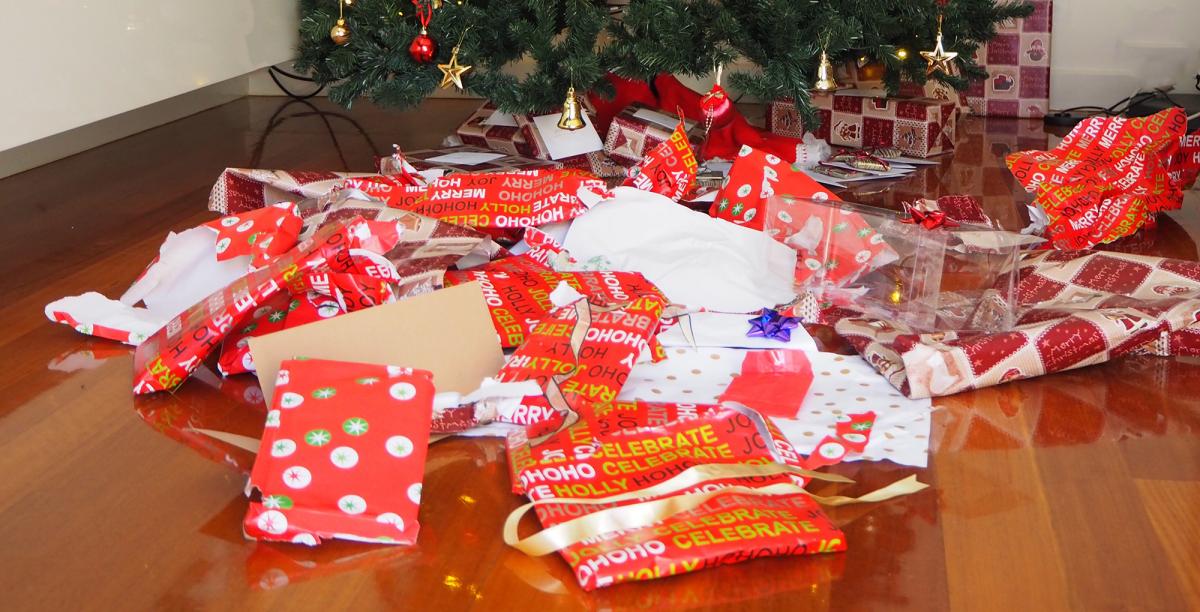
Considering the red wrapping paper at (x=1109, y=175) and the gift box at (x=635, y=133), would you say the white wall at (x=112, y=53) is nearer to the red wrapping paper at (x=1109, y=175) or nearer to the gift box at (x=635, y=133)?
the gift box at (x=635, y=133)

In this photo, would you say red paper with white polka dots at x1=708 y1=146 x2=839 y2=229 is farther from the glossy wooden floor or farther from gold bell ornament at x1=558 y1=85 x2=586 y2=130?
the glossy wooden floor

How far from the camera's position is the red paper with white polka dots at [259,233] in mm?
1217

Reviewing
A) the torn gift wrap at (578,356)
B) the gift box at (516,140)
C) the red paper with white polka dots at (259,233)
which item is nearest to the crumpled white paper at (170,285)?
the red paper with white polka dots at (259,233)

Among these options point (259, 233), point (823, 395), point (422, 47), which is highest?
point (422, 47)

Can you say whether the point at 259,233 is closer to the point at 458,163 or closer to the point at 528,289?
the point at 528,289

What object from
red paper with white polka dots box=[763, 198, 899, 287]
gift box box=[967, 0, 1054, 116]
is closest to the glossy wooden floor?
red paper with white polka dots box=[763, 198, 899, 287]

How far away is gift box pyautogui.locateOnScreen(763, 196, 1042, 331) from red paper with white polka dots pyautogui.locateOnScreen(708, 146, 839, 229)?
2.2 inches

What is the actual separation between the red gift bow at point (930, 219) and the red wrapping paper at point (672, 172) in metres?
0.29

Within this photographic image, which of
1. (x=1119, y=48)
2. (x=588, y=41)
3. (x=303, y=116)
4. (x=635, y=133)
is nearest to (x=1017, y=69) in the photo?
(x=1119, y=48)

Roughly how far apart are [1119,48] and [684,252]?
1.33 meters

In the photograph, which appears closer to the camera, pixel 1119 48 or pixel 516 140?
pixel 516 140

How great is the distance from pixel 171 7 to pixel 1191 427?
1.42 m

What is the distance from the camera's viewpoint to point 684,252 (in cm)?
133

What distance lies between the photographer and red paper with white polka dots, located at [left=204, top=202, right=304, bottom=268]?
1217mm
